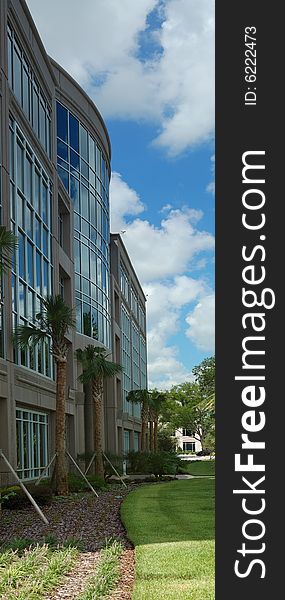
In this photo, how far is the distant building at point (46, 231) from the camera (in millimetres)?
25828

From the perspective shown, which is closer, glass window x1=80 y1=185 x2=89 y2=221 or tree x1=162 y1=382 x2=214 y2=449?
glass window x1=80 y1=185 x2=89 y2=221

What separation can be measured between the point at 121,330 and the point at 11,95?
33751mm

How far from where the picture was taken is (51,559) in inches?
454

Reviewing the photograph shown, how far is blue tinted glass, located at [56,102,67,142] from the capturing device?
40678 mm

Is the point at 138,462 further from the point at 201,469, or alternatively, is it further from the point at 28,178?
the point at 28,178

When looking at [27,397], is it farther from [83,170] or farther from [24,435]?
[83,170]

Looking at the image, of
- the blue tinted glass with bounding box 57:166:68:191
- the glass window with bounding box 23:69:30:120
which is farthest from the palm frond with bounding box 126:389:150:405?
the glass window with bounding box 23:69:30:120

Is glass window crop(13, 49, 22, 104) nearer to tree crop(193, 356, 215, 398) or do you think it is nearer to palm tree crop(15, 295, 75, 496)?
palm tree crop(15, 295, 75, 496)

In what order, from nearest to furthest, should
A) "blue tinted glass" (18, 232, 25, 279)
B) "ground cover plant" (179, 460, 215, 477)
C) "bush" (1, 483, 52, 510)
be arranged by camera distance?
"bush" (1, 483, 52, 510), "blue tinted glass" (18, 232, 25, 279), "ground cover plant" (179, 460, 215, 477)

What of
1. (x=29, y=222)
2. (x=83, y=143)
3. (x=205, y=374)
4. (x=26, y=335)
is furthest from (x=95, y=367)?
(x=205, y=374)

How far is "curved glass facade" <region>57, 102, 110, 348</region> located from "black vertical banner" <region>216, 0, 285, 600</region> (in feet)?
117

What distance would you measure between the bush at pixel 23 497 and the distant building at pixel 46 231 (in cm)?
148

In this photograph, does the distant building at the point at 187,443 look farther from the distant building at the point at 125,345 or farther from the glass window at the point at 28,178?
the glass window at the point at 28,178

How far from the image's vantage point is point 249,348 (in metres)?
5.13
